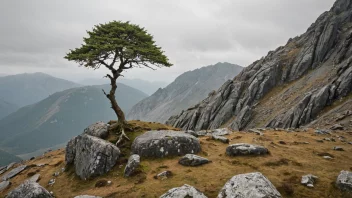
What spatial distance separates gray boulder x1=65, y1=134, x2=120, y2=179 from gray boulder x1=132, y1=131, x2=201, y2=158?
2941 millimetres

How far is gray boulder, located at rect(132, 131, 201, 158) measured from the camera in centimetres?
2738

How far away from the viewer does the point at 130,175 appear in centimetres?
2372

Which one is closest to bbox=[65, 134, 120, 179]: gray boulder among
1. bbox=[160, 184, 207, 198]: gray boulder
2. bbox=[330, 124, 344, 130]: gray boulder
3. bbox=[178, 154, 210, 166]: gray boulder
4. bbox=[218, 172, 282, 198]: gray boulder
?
bbox=[178, 154, 210, 166]: gray boulder

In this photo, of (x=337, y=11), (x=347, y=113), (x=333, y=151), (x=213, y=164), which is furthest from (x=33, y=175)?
(x=337, y=11)

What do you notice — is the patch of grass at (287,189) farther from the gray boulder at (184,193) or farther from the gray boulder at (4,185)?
the gray boulder at (4,185)

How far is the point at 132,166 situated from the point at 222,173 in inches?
371

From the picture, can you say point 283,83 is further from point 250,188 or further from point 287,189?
point 250,188

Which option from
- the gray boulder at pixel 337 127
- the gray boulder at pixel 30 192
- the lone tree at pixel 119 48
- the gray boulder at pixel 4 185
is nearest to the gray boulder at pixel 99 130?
the lone tree at pixel 119 48

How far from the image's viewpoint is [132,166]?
24438 mm

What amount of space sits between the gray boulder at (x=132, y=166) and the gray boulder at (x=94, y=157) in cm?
267

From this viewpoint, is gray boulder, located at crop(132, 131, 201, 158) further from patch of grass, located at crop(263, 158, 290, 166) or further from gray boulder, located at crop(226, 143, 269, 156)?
patch of grass, located at crop(263, 158, 290, 166)

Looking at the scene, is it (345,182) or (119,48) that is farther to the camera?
(119,48)

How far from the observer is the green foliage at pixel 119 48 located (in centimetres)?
2977

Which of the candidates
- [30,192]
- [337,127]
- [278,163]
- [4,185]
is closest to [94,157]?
[30,192]
